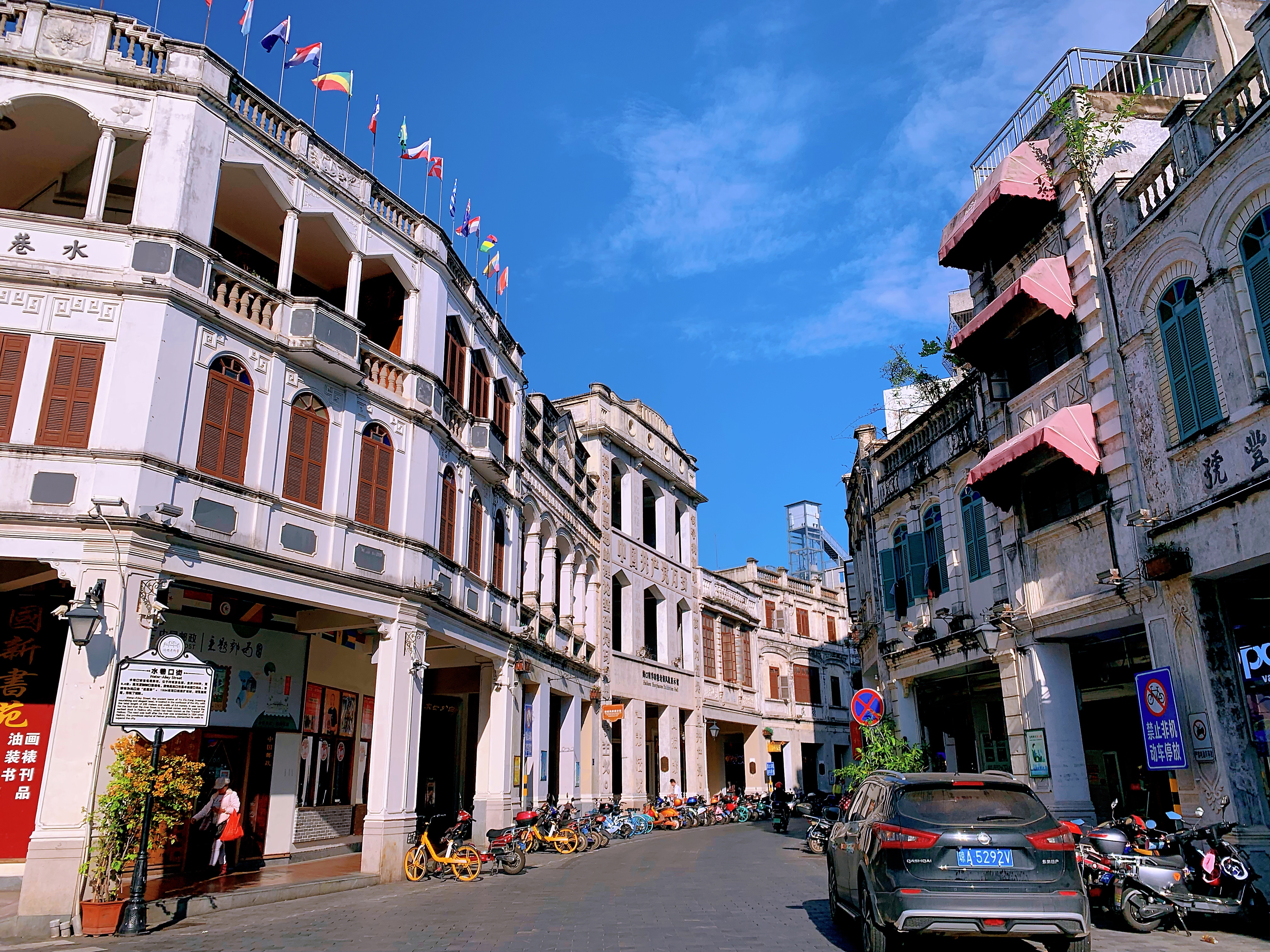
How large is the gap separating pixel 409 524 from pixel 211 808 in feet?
19.7

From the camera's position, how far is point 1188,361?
12406 mm

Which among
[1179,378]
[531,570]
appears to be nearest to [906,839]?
[1179,378]

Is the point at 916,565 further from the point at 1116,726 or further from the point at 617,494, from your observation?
the point at 617,494

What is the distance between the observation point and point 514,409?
24.1 metres

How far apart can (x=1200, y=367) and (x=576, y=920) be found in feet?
35.3

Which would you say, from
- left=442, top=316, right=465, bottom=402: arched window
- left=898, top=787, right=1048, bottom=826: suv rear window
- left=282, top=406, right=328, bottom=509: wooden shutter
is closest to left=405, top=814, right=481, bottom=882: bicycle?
left=282, top=406, right=328, bottom=509: wooden shutter

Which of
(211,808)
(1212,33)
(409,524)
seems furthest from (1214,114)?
(211,808)

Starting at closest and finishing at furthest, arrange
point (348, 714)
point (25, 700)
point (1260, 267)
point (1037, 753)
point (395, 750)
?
1. point (1260, 267)
2. point (25, 700)
3. point (1037, 753)
4. point (395, 750)
5. point (348, 714)

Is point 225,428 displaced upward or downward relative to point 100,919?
upward

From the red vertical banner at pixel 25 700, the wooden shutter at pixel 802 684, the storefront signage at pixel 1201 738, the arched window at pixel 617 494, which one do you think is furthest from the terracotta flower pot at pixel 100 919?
the wooden shutter at pixel 802 684

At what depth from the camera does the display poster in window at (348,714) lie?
2006 centimetres

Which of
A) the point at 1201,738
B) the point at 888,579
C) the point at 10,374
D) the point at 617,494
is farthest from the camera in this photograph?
the point at 617,494

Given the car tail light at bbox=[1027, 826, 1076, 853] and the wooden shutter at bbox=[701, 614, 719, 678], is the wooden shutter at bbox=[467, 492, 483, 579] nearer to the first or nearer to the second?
the car tail light at bbox=[1027, 826, 1076, 853]

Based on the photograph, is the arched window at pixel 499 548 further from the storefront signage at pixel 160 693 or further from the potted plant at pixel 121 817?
the potted plant at pixel 121 817
